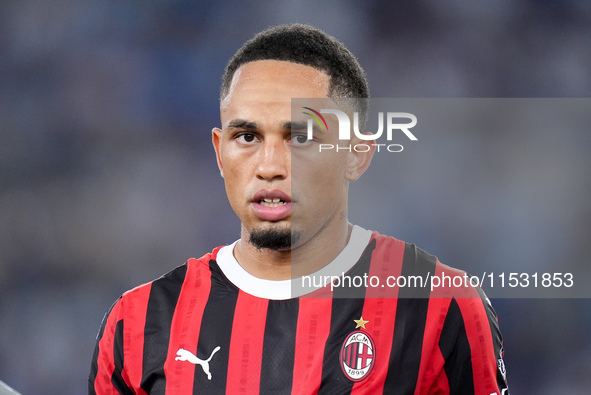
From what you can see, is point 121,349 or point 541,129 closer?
point 121,349

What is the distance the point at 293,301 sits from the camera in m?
2.20

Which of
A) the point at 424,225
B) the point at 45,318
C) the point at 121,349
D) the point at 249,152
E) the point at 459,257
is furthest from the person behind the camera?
the point at 45,318

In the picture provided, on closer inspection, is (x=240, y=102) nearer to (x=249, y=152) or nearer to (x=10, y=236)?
(x=249, y=152)

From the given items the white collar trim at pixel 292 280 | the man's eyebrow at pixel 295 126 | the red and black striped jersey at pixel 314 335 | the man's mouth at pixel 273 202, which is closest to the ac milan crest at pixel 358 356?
the red and black striped jersey at pixel 314 335

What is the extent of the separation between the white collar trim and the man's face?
108mm

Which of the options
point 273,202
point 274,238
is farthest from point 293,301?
Result: point 273,202

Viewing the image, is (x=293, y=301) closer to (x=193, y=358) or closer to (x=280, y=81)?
(x=193, y=358)

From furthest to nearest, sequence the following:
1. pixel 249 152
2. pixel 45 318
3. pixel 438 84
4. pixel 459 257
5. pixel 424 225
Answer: pixel 45 318 → pixel 438 84 → pixel 424 225 → pixel 459 257 → pixel 249 152

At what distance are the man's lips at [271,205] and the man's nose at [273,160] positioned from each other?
41 millimetres

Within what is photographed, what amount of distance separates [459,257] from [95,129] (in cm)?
193

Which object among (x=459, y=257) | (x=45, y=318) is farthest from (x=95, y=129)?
(x=459, y=257)

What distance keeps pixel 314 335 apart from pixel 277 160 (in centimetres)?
47

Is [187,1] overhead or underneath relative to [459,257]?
overhead

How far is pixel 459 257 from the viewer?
119 inches
